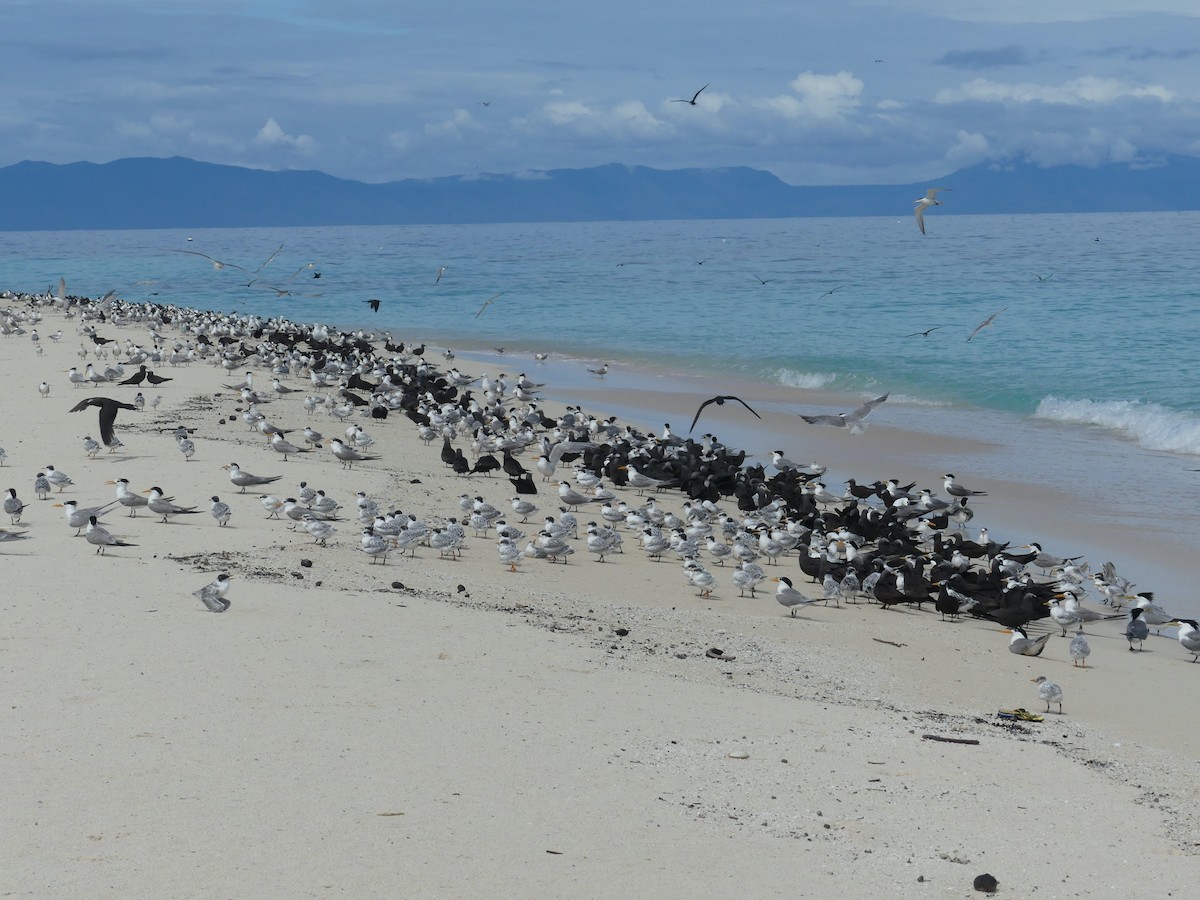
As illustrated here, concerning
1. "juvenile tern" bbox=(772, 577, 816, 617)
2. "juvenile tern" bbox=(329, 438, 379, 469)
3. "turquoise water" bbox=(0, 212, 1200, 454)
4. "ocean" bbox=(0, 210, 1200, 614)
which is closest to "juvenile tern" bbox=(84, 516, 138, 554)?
"juvenile tern" bbox=(772, 577, 816, 617)

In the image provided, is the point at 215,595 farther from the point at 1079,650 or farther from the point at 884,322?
the point at 884,322

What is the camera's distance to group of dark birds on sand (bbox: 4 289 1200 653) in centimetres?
1412

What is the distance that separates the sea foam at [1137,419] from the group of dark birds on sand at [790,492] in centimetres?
784

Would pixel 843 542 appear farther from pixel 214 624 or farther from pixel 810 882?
pixel 810 882

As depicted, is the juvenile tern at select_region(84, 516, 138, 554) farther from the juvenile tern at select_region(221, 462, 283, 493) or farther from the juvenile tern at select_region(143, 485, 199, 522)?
the juvenile tern at select_region(221, 462, 283, 493)

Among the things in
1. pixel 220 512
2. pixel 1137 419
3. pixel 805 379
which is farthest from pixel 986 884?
pixel 805 379

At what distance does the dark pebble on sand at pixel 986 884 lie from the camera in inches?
250

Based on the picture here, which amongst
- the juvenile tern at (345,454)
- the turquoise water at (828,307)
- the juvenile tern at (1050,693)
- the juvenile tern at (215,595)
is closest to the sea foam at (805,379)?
the turquoise water at (828,307)

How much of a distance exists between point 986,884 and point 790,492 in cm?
1276

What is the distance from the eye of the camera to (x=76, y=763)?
681 centimetres

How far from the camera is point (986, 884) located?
250 inches

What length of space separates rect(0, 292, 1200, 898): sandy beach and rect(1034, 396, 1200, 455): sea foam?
1349 cm

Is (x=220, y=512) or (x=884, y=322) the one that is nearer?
(x=220, y=512)

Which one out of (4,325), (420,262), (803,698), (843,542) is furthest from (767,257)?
(803,698)
